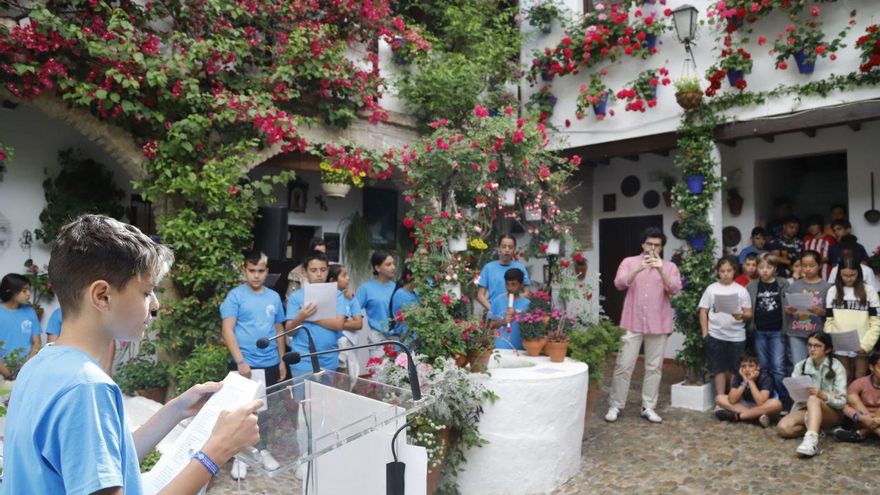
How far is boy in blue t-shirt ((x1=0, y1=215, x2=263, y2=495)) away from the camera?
1.24m

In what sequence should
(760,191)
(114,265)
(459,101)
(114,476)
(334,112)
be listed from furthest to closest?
(760,191)
(459,101)
(334,112)
(114,265)
(114,476)

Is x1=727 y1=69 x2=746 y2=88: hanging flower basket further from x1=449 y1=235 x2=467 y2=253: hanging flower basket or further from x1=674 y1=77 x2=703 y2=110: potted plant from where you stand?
x1=449 y1=235 x2=467 y2=253: hanging flower basket

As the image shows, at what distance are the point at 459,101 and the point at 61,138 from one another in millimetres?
4667

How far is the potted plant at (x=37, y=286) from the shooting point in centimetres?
636

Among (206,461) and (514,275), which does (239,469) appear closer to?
(514,275)

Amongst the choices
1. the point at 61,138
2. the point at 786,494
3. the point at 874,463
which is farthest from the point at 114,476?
the point at 61,138

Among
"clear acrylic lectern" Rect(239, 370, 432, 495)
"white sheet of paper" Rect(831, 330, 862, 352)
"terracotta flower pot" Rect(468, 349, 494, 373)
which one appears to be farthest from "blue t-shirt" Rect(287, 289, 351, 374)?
"white sheet of paper" Rect(831, 330, 862, 352)

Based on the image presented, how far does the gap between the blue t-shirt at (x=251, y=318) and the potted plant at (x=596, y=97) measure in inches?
210

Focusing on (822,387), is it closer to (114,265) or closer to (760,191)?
(760,191)

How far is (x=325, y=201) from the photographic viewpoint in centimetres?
920

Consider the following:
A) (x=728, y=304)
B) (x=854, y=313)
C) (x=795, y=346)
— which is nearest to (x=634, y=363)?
(x=728, y=304)

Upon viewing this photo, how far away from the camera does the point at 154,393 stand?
19.0 feet

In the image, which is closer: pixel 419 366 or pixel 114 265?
pixel 114 265

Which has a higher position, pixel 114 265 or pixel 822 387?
pixel 114 265
